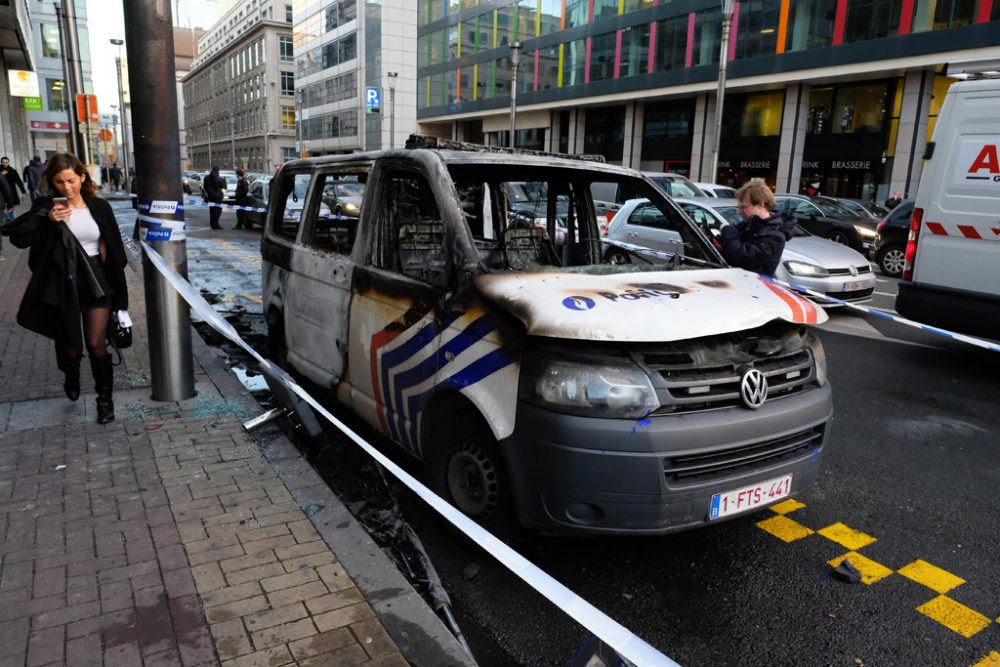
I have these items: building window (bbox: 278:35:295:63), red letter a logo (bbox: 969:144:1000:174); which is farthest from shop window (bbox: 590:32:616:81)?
building window (bbox: 278:35:295:63)

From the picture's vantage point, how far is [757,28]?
32781 mm

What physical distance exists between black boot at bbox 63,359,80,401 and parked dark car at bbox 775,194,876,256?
16065 mm

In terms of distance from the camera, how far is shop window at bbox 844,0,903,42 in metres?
28.0

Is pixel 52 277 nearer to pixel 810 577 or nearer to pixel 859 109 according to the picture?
pixel 810 577

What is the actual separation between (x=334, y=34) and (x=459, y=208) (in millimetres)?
77647

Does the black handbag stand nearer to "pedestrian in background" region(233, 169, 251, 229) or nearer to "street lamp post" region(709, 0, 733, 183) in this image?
"pedestrian in background" region(233, 169, 251, 229)

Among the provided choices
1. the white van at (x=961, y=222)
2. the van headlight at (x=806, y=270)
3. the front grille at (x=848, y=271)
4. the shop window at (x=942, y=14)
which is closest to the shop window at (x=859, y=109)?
the shop window at (x=942, y=14)

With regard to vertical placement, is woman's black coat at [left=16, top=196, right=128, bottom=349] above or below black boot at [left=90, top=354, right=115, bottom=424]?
above

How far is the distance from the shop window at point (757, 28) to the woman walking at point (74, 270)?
33541mm

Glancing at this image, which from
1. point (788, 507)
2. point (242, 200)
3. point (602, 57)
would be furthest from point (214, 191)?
point (602, 57)

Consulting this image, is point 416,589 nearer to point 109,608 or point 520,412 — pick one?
point 520,412

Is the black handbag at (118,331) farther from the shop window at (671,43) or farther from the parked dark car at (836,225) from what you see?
the shop window at (671,43)

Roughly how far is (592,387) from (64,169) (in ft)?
12.1

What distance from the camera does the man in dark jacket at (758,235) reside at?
18.6ft
